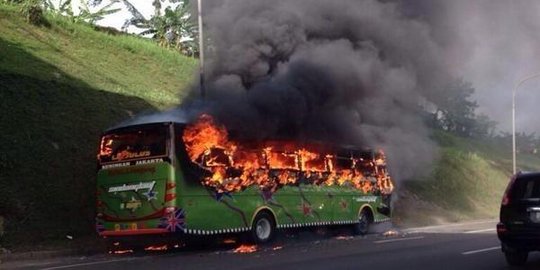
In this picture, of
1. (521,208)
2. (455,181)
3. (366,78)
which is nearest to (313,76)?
(366,78)

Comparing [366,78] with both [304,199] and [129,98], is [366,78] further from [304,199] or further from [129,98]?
[129,98]

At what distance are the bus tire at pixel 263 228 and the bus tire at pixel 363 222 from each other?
4.02 m

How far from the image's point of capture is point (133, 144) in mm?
13695

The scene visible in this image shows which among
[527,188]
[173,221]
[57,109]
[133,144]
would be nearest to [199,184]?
[173,221]

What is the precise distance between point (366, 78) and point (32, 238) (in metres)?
9.66

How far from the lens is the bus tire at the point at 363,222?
18.8 meters

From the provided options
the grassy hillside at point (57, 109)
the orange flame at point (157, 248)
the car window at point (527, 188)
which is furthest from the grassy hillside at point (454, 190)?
the car window at point (527, 188)

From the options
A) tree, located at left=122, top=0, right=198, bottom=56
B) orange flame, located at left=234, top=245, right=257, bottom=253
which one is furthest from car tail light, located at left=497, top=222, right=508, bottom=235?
tree, located at left=122, top=0, right=198, bottom=56

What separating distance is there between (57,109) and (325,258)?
984cm

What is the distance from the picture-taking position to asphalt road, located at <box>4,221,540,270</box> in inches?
420

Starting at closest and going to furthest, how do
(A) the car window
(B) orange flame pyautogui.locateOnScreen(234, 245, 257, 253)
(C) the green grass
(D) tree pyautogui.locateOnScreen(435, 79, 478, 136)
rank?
(A) the car window, (B) orange flame pyautogui.locateOnScreen(234, 245, 257, 253), (C) the green grass, (D) tree pyautogui.locateOnScreen(435, 79, 478, 136)

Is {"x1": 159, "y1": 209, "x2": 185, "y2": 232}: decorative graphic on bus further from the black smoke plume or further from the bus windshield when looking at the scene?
the black smoke plume

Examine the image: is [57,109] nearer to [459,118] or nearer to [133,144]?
[133,144]

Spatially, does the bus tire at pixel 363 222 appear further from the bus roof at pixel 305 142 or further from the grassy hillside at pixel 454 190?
the grassy hillside at pixel 454 190
